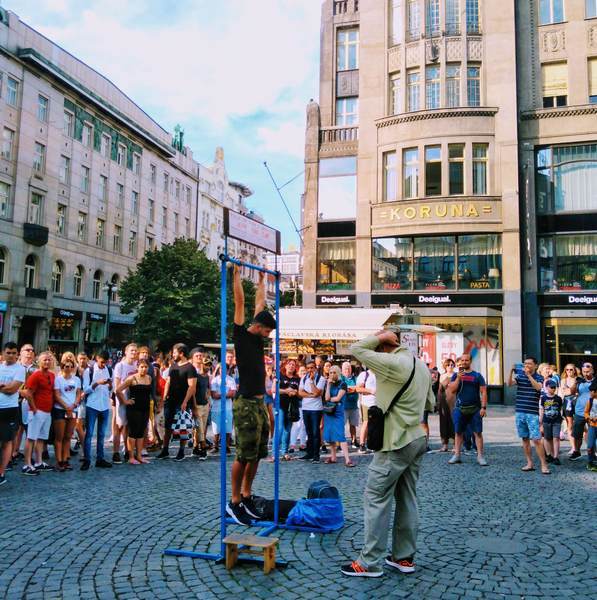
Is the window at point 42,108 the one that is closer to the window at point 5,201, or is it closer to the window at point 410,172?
the window at point 5,201

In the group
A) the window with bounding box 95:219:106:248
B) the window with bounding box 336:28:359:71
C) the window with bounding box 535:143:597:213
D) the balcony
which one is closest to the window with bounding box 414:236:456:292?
the window with bounding box 535:143:597:213

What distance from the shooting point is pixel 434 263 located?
86.1 feet

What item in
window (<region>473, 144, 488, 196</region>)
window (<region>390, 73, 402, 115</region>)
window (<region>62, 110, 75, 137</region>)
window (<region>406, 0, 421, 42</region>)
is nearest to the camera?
window (<region>473, 144, 488, 196</region>)

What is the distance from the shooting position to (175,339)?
4066 centimetres

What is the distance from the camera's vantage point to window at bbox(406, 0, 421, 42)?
27.4 meters

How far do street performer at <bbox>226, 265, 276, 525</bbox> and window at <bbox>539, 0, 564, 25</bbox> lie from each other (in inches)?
1045

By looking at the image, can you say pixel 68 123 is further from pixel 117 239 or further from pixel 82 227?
pixel 117 239

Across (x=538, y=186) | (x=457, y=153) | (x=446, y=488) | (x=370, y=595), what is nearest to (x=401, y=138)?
(x=457, y=153)

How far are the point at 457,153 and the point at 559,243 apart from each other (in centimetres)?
597

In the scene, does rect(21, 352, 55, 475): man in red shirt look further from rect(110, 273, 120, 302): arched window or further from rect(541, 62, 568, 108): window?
rect(110, 273, 120, 302): arched window

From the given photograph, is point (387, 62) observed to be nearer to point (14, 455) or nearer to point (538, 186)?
point (538, 186)

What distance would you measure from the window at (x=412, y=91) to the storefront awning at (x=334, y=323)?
10.5 meters

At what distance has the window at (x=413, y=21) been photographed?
27.4 meters

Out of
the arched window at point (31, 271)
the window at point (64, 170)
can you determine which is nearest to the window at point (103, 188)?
the window at point (64, 170)
